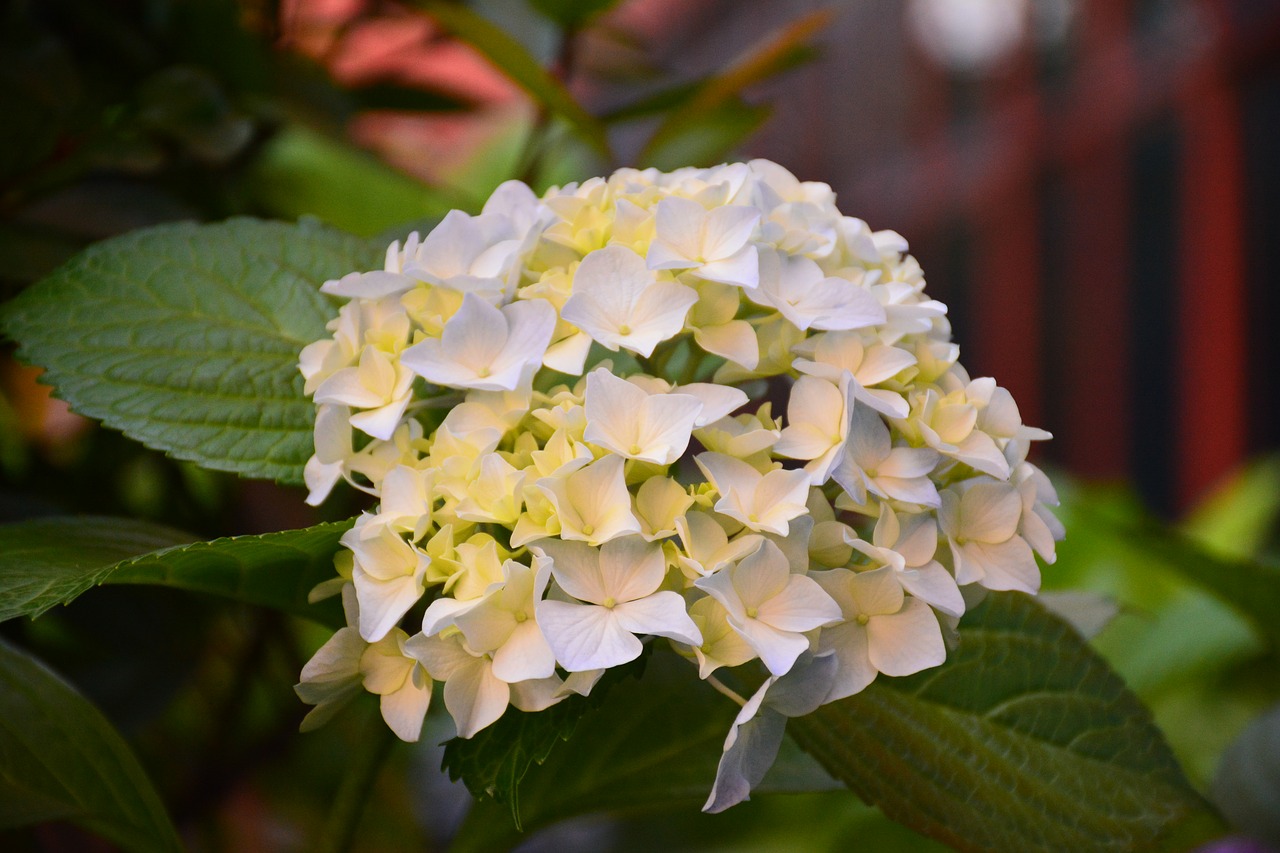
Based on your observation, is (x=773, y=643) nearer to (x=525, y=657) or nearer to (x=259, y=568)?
(x=525, y=657)

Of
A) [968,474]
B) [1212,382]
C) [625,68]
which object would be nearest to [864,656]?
[968,474]

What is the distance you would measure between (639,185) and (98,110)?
1.16 ft

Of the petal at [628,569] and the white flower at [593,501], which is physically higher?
the white flower at [593,501]

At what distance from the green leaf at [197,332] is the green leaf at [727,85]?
258 millimetres

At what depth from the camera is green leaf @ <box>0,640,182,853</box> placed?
0.39 metres

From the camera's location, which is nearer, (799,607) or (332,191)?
(799,607)

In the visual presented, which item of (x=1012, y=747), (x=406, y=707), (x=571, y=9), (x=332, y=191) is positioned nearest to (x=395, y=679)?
(x=406, y=707)

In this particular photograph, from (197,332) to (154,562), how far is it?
Answer: 124mm

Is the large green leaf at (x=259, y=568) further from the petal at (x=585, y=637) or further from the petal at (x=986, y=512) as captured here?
the petal at (x=986, y=512)

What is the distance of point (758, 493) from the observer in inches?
11.4

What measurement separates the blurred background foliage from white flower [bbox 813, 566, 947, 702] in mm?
135

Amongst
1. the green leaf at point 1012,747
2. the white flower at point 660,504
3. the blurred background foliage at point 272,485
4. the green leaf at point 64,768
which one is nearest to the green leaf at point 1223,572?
the blurred background foliage at point 272,485

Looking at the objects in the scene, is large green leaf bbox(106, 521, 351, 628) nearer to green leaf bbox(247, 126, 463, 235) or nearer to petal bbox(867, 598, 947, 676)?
petal bbox(867, 598, 947, 676)

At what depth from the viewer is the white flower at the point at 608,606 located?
26cm
